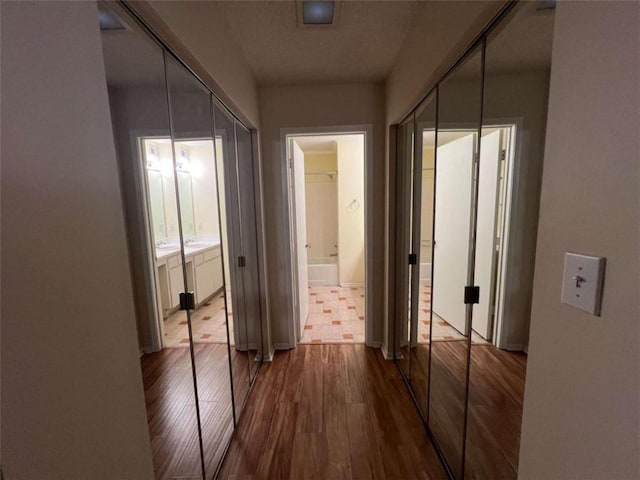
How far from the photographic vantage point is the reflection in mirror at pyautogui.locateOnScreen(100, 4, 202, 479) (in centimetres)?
84

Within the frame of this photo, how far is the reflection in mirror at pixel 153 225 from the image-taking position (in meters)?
0.84

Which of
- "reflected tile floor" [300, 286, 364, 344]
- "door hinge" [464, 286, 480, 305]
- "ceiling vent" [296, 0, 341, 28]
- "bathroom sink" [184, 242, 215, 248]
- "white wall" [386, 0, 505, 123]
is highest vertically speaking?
"ceiling vent" [296, 0, 341, 28]

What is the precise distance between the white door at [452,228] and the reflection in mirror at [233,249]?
1.39 meters

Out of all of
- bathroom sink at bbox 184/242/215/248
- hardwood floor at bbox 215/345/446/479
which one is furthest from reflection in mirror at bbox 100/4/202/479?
hardwood floor at bbox 215/345/446/479

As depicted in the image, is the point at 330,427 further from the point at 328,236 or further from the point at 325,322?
the point at 328,236

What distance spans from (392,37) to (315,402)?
8.80 ft

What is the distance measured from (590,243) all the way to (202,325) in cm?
156

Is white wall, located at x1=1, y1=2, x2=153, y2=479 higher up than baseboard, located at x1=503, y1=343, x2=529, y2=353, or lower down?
higher up

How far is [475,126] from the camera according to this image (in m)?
1.18

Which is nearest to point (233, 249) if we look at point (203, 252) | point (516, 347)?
point (203, 252)

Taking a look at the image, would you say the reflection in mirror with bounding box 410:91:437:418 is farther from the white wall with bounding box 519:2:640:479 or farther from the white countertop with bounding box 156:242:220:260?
the white countertop with bounding box 156:242:220:260

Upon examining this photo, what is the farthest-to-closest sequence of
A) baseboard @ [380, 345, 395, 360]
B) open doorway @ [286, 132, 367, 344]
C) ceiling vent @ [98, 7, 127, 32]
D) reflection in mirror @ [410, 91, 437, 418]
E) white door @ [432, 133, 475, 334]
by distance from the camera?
open doorway @ [286, 132, 367, 344]
baseboard @ [380, 345, 395, 360]
reflection in mirror @ [410, 91, 437, 418]
white door @ [432, 133, 475, 334]
ceiling vent @ [98, 7, 127, 32]

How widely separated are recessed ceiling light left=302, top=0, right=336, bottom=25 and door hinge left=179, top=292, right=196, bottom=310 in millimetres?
1676

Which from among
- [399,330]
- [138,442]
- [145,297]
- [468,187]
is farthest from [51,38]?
[399,330]
